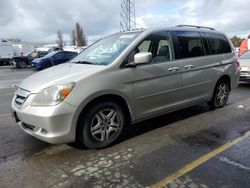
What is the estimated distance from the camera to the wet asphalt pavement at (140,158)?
322cm

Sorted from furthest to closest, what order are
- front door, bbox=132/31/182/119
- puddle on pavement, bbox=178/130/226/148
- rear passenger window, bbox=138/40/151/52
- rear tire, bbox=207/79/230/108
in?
1. rear tire, bbox=207/79/230/108
2. rear passenger window, bbox=138/40/151/52
3. front door, bbox=132/31/182/119
4. puddle on pavement, bbox=178/130/226/148

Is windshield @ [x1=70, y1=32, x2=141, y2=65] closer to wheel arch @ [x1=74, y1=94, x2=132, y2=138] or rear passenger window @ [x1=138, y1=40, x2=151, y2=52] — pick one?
rear passenger window @ [x1=138, y1=40, x2=151, y2=52]

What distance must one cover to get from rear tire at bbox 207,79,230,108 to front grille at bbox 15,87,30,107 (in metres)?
4.02

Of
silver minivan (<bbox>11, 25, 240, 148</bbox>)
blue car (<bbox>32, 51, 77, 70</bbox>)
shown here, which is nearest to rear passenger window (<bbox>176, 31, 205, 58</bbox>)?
silver minivan (<bbox>11, 25, 240, 148</bbox>)

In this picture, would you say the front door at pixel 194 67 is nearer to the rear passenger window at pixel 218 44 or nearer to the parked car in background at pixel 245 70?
the rear passenger window at pixel 218 44

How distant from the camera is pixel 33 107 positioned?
3730 millimetres

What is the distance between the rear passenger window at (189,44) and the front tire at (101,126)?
180cm

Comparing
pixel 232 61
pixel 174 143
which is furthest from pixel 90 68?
pixel 232 61

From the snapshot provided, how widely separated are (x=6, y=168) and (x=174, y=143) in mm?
2422

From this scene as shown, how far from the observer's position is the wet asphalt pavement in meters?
3.22

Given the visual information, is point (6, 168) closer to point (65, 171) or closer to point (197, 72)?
point (65, 171)

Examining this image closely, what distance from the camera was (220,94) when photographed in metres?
6.28

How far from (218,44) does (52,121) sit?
4.19 metres

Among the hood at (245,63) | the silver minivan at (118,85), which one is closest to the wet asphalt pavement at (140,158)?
the silver minivan at (118,85)
